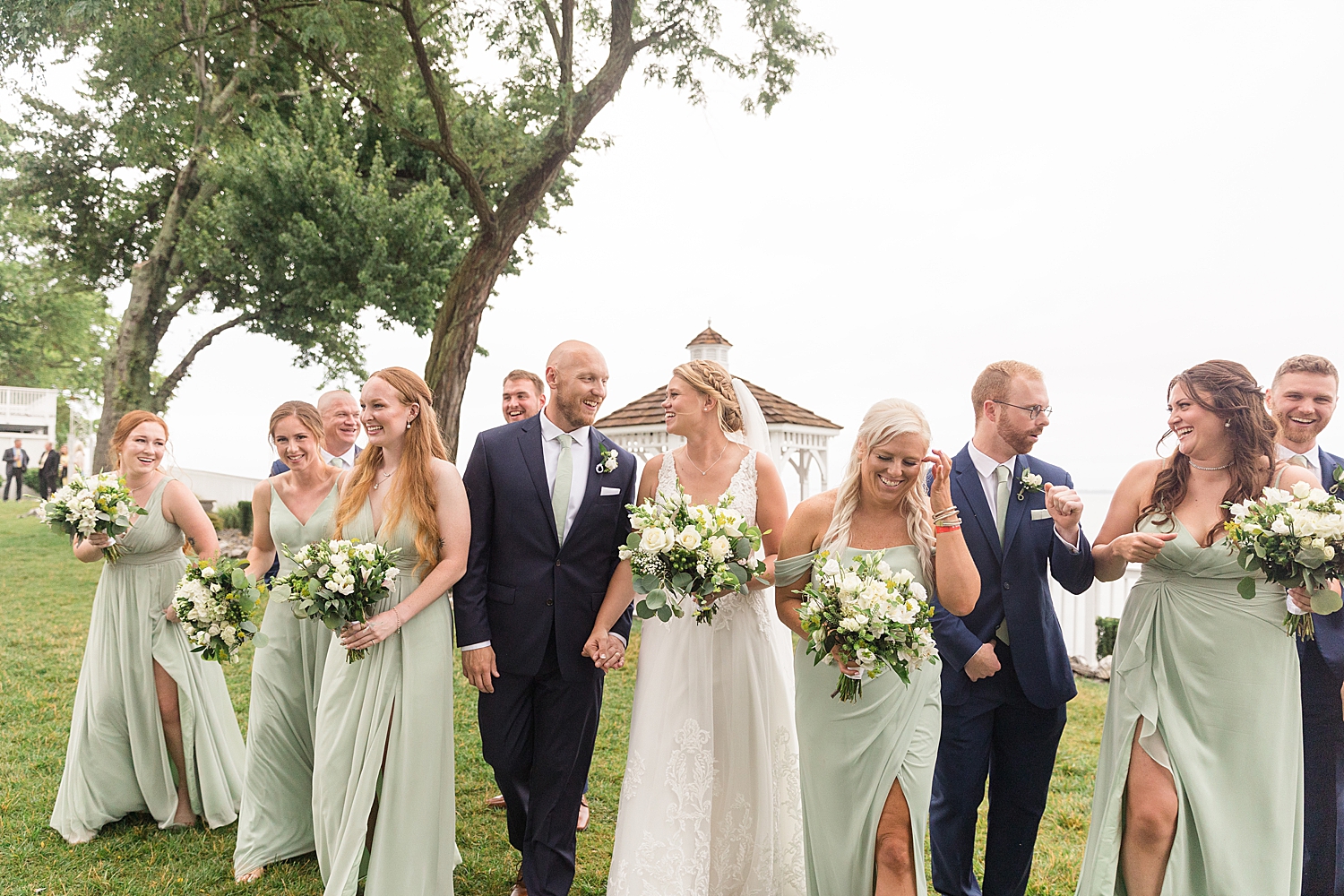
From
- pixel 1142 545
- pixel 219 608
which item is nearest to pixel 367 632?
pixel 219 608

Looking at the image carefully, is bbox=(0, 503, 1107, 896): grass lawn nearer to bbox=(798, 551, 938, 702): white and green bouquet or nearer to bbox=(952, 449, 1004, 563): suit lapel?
bbox=(952, 449, 1004, 563): suit lapel

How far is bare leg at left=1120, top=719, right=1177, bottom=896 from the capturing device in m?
3.54

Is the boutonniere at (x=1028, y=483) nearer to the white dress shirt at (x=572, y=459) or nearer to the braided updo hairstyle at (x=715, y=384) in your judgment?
the braided updo hairstyle at (x=715, y=384)

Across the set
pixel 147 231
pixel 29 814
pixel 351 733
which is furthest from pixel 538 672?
pixel 147 231

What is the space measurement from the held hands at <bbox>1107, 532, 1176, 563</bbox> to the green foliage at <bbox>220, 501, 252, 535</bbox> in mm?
23160

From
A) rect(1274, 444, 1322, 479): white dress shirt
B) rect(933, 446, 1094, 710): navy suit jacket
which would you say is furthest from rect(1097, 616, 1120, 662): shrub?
rect(933, 446, 1094, 710): navy suit jacket

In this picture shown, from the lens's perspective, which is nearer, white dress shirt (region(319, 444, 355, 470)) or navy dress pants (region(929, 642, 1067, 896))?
navy dress pants (region(929, 642, 1067, 896))

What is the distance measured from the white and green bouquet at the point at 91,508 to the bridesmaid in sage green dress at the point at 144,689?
197 mm

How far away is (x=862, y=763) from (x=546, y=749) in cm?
163

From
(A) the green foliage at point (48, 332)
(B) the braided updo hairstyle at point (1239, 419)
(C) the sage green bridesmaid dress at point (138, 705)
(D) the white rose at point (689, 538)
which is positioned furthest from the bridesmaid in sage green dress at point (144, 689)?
(A) the green foliage at point (48, 332)

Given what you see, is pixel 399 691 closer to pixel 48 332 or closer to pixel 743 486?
pixel 743 486

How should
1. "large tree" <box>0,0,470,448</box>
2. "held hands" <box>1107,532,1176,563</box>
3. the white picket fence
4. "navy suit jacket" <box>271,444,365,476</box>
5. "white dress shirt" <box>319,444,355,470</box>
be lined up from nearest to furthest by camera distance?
"held hands" <box>1107,532,1176,563</box>
"white dress shirt" <box>319,444,355,470</box>
"navy suit jacket" <box>271,444,365,476</box>
the white picket fence
"large tree" <box>0,0,470,448</box>

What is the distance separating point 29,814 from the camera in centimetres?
556

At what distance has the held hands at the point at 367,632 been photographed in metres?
3.99
